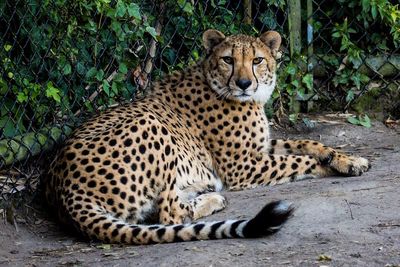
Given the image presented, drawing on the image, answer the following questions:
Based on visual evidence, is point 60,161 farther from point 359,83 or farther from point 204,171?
point 359,83

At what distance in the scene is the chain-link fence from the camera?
20.8 ft

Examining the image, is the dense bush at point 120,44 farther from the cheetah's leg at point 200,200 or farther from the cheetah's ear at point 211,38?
the cheetah's leg at point 200,200

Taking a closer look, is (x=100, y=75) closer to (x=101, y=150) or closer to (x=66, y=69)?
(x=66, y=69)

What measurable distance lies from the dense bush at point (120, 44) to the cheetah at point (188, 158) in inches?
20.0

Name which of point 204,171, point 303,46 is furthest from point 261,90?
point 303,46

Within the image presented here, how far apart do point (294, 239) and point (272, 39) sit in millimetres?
2072

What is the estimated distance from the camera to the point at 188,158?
6105 mm

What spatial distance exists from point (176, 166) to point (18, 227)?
1.07 metres

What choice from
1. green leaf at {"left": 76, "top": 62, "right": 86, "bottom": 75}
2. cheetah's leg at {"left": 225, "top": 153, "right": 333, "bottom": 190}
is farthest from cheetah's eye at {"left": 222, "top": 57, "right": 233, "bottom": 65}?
green leaf at {"left": 76, "top": 62, "right": 86, "bottom": 75}

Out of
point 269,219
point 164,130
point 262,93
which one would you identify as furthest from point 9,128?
point 269,219

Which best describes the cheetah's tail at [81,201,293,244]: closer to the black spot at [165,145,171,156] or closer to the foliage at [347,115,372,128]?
the black spot at [165,145,171,156]

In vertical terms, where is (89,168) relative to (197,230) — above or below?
above

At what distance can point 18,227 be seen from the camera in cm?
566

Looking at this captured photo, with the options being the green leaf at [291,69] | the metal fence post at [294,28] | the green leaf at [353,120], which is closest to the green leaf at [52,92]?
the green leaf at [291,69]
